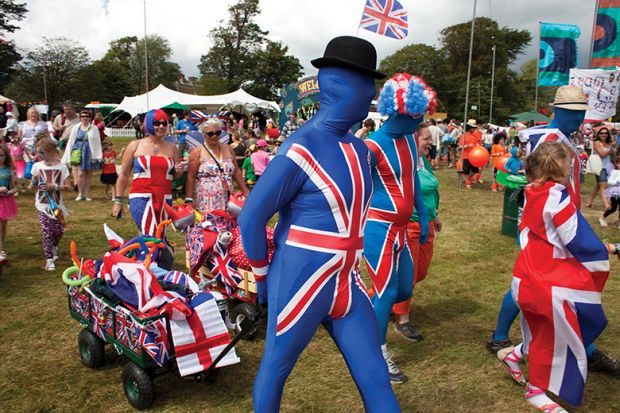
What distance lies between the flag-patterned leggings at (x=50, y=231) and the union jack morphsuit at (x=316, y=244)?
15.4 feet

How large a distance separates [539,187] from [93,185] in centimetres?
1183

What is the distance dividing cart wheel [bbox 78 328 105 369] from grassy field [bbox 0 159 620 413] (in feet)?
0.21

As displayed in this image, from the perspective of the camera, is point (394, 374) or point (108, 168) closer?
point (394, 374)

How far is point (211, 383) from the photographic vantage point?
3.55 metres

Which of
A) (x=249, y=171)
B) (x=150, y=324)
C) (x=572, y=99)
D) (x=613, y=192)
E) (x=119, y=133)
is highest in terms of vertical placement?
(x=119, y=133)

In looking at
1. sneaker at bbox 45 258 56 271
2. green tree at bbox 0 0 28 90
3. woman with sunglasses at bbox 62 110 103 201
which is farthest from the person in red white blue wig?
green tree at bbox 0 0 28 90

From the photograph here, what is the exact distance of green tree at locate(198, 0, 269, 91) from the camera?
5438 cm

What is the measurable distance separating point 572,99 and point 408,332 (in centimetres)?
231

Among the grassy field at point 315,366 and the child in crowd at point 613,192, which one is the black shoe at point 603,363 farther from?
the child in crowd at point 613,192

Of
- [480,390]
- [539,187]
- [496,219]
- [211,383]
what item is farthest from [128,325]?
[496,219]

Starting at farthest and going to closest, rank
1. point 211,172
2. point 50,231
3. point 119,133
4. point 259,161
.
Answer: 1. point 119,133
2. point 259,161
3. point 50,231
4. point 211,172

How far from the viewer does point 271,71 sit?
53312 mm

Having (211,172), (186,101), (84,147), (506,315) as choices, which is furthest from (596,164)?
(186,101)

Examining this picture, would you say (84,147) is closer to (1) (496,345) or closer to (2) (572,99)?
(1) (496,345)
